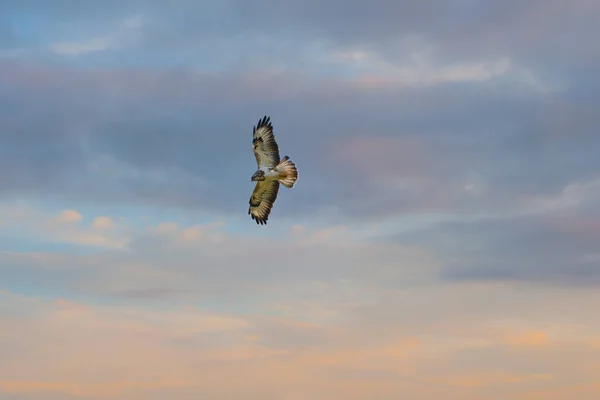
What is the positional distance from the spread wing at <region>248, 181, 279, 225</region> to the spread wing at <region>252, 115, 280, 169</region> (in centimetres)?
213

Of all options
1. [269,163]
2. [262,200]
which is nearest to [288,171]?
[269,163]

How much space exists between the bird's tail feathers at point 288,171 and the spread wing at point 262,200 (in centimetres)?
244

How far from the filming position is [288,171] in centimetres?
9412

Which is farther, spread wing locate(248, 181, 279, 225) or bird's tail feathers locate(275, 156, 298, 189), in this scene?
spread wing locate(248, 181, 279, 225)

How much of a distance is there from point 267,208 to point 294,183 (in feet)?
20.0

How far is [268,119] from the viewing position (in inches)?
3787

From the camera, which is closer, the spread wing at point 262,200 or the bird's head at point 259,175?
the bird's head at point 259,175

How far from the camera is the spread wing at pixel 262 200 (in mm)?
97250

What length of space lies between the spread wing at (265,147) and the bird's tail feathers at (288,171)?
0.62m

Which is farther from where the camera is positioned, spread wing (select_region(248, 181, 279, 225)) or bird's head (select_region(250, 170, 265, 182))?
spread wing (select_region(248, 181, 279, 225))

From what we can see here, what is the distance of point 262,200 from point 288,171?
5629mm

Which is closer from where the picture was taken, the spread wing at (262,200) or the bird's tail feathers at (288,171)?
the bird's tail feathers at (288,171)

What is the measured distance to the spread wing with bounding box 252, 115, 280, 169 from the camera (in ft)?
311

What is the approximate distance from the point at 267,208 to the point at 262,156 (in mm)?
5732
